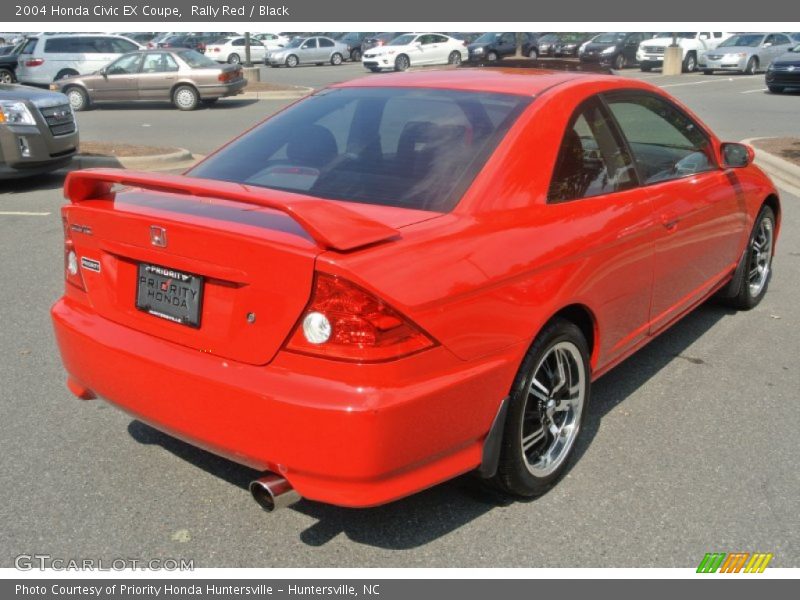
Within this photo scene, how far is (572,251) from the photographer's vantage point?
353 centimetres

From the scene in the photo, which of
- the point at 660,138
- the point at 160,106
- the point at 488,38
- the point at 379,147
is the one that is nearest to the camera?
the point at 379,147

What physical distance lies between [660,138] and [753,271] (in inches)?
62.8

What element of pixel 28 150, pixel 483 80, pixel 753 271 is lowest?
pixel 28 150

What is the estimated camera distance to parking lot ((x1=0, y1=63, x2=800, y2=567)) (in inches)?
127

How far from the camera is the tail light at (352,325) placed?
Result: 9.06 feet

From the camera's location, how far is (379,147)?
12.3 ft

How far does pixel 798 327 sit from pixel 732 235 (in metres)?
0.94

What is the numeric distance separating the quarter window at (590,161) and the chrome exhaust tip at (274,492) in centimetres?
159

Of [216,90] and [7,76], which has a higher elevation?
[216,90]

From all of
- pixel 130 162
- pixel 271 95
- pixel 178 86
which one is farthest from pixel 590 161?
pixel 271 95

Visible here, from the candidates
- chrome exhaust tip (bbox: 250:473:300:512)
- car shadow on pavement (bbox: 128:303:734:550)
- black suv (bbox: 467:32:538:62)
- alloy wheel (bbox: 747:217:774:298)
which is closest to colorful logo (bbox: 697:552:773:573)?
car shadow on pavement (bbox: 128:303:734:550)

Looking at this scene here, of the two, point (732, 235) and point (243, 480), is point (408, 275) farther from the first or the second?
point (732, 235)

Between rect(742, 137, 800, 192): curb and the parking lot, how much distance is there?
6.43 meters

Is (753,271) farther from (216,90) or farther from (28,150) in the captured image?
(216,90)
